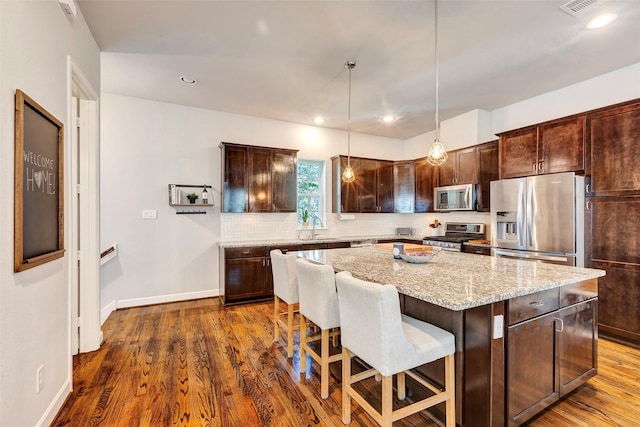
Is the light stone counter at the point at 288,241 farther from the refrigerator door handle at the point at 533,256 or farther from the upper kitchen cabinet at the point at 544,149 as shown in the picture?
the upper kitchen cabinet at the point at 544,149

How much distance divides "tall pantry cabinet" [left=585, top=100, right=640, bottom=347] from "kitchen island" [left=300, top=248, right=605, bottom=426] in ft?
4.31

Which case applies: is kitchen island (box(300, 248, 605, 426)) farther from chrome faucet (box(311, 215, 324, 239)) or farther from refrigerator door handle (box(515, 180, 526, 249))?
chrome faucet (box(311, 215, 324, 239))

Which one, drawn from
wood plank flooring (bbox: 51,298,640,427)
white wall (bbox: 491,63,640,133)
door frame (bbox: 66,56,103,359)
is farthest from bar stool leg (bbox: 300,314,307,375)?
white wall (bbox: 491,63,640,133)

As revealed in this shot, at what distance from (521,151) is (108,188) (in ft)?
17.7

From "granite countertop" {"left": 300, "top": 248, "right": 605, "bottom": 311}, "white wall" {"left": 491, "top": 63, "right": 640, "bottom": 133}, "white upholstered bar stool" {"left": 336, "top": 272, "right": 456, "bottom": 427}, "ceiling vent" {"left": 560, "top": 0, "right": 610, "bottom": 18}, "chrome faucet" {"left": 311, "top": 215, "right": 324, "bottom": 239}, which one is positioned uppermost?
"ceiling vent" {"left": 560, "top": 0, "right": 610, "bottom": 18}

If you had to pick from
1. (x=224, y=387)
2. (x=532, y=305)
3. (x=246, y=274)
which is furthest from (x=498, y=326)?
(x=246, y=274)

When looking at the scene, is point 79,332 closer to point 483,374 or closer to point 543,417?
point 483,374

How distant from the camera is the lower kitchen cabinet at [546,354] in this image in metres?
1.63

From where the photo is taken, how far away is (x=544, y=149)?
11.6 ft

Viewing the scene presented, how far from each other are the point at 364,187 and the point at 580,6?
11.8 feet

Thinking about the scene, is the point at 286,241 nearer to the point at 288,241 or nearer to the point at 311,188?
the point at 288,241

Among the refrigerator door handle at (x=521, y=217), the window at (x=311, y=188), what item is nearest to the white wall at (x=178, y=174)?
the window at (x=311, y=188)

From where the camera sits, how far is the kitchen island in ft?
5.05

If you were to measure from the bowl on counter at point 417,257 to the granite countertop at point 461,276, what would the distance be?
0.04 m
